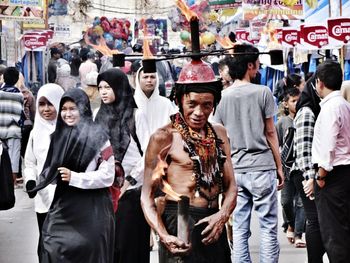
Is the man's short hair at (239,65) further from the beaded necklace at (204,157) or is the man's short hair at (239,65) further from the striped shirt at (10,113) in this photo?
the striped shirt at (10,113)

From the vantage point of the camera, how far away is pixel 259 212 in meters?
7.25

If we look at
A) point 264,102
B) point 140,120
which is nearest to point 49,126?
point 140,120

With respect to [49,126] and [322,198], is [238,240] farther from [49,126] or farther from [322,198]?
[49,126]

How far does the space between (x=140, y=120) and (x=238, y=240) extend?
1.23m

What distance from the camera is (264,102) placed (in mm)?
7121

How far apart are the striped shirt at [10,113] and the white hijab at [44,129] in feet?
22.4

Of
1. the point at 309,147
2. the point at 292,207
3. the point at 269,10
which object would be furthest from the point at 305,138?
the point at 269,10

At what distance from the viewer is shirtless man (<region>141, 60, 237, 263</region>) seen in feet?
15.6

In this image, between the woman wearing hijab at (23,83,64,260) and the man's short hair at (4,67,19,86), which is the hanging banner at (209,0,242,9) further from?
the woman wearing hijab at (23,83,64,260)

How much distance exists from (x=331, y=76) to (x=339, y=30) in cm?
597

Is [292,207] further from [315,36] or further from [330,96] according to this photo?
[315,36]

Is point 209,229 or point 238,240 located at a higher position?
point 209,229

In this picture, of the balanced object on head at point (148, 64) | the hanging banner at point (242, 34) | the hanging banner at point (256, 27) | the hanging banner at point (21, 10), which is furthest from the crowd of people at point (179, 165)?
the hanging banner at point (242, 34)

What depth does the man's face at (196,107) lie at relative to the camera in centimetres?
480
